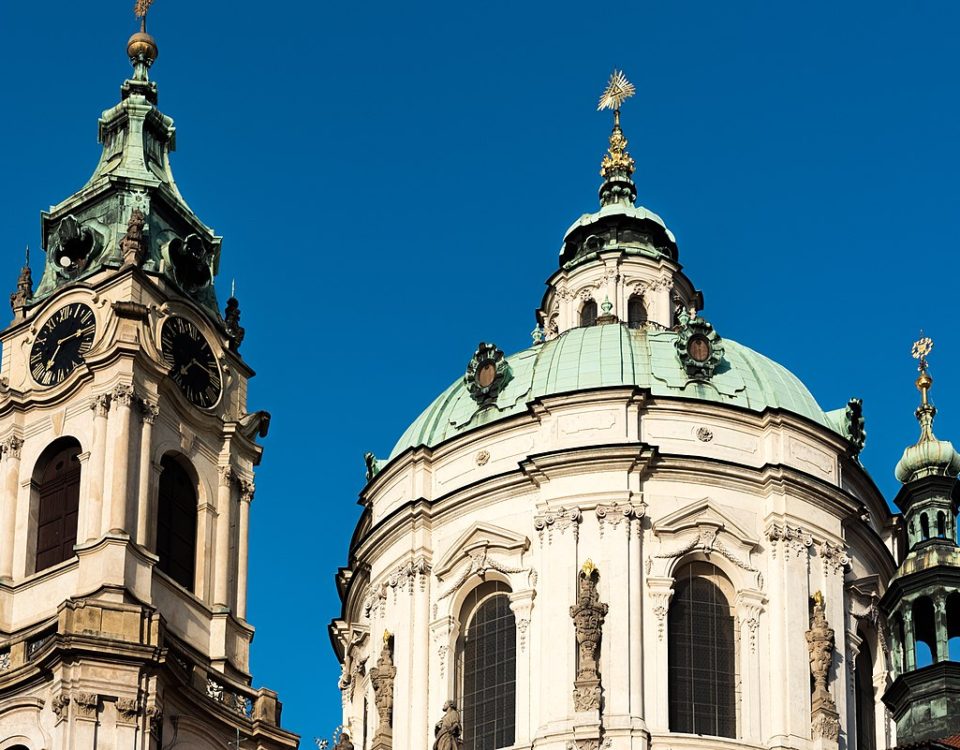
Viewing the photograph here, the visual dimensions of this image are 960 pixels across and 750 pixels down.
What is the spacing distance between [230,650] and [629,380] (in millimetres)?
10469

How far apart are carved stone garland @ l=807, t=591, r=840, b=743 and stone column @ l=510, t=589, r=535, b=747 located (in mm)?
5842

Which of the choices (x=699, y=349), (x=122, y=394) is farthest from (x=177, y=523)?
(x=699, y=349)

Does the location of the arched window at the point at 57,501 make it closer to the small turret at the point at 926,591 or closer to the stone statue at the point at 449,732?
Result: the stone statue at the point at 449,732

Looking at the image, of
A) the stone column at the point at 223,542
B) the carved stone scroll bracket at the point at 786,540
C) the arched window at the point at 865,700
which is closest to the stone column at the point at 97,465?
the stone column at the point at 223,542

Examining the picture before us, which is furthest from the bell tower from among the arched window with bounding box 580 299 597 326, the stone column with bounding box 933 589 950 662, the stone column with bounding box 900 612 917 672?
the stone column with bounding box 933 589 950 662

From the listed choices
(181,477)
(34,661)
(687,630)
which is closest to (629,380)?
(687,630)

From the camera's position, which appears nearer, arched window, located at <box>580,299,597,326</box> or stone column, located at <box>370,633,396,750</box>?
stone column, located at <box>370,633,396,750</box>

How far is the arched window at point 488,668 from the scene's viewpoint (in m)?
57.9

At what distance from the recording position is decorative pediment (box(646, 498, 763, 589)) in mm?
58094

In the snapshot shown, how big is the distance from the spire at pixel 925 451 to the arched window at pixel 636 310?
6571 millimetres

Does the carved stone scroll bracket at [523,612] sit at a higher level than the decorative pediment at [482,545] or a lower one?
lower

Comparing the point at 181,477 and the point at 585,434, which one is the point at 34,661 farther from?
Answer: the point at 585,434

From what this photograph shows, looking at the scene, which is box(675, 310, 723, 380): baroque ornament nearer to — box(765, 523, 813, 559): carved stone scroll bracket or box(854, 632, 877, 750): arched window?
box(765, 523, 813, 559): carved stone scroll bracket

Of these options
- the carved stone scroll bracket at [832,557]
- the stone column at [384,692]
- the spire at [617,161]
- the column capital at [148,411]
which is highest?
the spire at [617,161]
